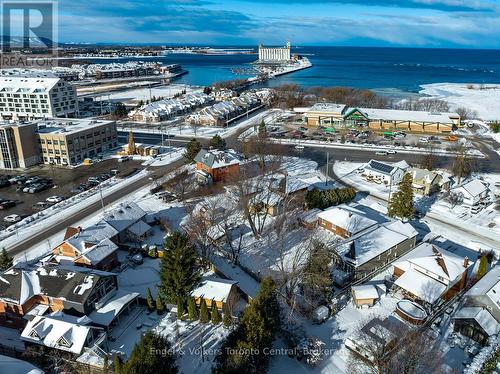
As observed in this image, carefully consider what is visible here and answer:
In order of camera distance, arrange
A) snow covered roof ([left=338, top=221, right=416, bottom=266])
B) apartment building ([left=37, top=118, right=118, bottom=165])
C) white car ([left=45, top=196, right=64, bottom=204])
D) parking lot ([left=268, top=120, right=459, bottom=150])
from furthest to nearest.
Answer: parking lot ([left=268, top=120, right=459, bottom=150])
apartment building ([left=37, top=118, right=118, bottom=165])
white car ([left=45, top=196, right=64, bottom=204])
snow covered roof ([left=338, top=221, right=416, bottom=266])

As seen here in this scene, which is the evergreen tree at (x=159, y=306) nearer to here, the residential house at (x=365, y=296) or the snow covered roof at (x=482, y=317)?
the residential house at (x=365, y=296)

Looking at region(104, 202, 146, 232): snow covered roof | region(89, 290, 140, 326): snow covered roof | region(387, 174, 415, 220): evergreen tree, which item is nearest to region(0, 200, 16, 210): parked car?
region(104, 202, 146, 232): snow covered roof

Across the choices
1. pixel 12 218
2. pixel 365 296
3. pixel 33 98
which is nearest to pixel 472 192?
pixel 365 296

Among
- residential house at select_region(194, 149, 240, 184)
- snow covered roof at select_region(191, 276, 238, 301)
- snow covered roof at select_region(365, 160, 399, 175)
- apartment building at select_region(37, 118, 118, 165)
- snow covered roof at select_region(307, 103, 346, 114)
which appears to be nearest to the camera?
snow covered roof at select_region(191, 276, 238, 301)

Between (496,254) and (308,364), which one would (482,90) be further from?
(308,364)

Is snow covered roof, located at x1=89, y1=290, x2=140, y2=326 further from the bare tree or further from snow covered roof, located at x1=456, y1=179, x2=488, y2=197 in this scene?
the bare tree

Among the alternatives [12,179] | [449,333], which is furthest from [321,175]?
[12,179]

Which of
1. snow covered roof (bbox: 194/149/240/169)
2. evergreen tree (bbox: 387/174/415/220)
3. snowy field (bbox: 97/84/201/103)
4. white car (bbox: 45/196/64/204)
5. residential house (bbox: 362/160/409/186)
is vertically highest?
snowy field (bbox: 97/84/201/103)
